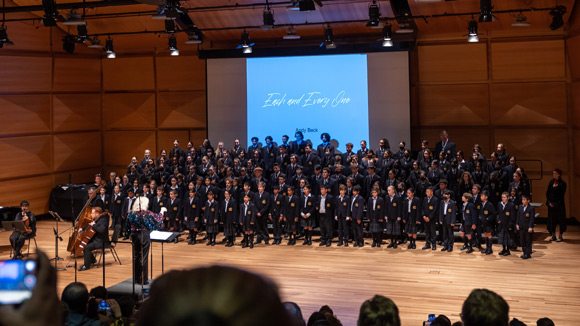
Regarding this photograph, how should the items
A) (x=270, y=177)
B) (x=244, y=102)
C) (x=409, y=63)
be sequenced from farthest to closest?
1. (x=244, y=102)
2. (x=409, y=63)
3. (x=270, y=177)

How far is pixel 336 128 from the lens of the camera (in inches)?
615

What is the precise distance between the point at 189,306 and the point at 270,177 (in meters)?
13.2

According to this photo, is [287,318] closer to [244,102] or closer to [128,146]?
[244,102]

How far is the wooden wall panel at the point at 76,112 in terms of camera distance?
16859 millimetres

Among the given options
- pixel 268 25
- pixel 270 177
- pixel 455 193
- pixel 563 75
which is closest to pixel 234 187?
pixel 270 177

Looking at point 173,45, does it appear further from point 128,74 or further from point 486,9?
point 486,9

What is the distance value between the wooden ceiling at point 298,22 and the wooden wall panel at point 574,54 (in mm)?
452

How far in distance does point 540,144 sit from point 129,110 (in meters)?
11.3

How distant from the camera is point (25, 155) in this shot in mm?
15891

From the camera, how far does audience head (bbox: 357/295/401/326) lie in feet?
9.14

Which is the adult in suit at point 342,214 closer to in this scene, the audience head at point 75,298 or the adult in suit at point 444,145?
the adult in suit at point 444,145

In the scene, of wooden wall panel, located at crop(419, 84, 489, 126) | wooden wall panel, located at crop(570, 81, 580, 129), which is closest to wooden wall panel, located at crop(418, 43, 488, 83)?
wooden wall panel, located at crop(419, 84, 489, 126)

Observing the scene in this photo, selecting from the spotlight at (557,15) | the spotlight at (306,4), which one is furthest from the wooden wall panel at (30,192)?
the spotlight at (557,15)

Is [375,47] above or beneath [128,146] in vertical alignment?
above
